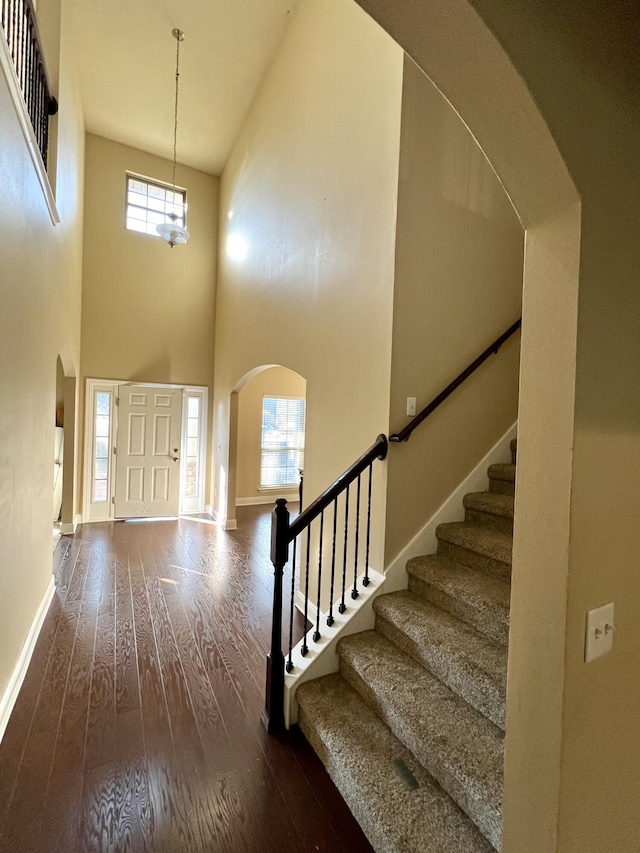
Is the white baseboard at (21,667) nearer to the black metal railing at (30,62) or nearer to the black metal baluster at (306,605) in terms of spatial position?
the black metal baluster at (306,605)

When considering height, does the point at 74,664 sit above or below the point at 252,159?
below

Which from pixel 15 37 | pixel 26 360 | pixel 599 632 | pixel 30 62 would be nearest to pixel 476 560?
pixel 599 632

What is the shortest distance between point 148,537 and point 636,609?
5.02 meters

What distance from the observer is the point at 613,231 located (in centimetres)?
86

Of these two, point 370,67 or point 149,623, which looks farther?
point 149,623

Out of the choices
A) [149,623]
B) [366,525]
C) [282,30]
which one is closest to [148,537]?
[149,623]

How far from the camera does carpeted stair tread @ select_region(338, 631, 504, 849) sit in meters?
1.32

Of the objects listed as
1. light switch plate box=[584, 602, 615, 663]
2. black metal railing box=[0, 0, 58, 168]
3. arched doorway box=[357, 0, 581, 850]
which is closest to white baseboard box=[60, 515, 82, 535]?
black metal railing box=[0, 0, 58, 168]

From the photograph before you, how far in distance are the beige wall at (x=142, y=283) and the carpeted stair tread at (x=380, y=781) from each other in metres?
5.12

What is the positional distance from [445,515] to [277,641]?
4.07 feet

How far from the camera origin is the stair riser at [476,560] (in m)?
2.03

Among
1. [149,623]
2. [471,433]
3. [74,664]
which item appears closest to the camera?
[74,664]

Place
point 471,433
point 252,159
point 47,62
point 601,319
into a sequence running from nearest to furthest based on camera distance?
point 601,319 → point 471,433 → point 47,62 → point 252,159

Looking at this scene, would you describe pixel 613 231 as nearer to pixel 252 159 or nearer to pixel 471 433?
pixel 471 433
